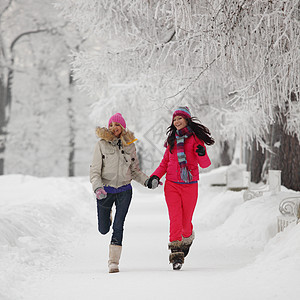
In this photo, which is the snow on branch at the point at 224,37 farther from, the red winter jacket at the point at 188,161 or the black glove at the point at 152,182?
the black glove at the point at 152,182

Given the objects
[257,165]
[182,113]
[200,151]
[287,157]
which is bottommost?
[257,165]

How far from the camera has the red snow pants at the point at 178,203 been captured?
604cm

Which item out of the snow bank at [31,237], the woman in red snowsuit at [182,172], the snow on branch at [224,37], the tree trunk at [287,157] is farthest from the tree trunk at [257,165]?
the woman in red snowsuit at [182,172]

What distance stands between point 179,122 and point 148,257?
7.20ft

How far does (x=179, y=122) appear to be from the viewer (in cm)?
615

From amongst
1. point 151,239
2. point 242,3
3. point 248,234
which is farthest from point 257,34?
point 151,239

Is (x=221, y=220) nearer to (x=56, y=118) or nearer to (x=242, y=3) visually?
(x=242, y=3)

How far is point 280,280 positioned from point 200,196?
13326mm

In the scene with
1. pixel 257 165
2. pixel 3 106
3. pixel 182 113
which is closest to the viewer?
pixel 182 113

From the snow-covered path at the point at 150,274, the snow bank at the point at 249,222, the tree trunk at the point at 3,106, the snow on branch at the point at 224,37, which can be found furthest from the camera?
the tree trunk at the point at 3,106

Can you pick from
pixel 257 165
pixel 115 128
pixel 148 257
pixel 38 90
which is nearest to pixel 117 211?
pixel 115 128

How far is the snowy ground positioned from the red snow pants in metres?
0.49

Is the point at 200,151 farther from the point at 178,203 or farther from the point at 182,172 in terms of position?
the point at 178,203

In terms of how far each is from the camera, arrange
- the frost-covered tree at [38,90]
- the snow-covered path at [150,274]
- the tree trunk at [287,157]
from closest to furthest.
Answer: the snow-covered path at [150,274] < the tree trunk at [287,157] < the frost-covered tree at [38,90]
